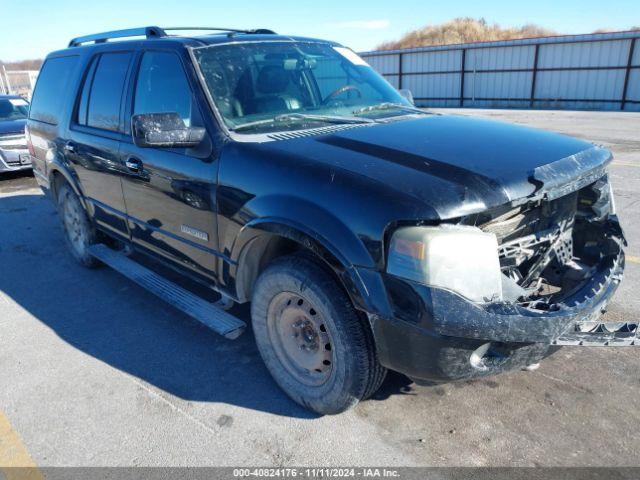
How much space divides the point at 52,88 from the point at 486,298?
481cm

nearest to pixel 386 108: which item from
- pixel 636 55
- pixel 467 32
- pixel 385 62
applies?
pixel 636 55

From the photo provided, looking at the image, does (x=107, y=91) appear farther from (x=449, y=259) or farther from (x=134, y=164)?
(x=449, y=259)

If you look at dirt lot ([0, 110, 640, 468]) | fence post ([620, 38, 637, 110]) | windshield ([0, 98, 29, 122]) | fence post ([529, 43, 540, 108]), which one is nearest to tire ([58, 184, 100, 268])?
dirt lot ([0, 110, 640, 468])

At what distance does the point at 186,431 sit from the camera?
270 cm

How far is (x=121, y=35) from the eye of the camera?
434 cm

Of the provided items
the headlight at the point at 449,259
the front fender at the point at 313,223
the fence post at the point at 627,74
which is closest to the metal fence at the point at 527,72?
the fence post at the point at 627,74

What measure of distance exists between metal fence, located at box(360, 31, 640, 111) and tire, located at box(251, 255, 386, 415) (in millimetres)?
25624

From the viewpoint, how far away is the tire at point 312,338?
7.97 feet

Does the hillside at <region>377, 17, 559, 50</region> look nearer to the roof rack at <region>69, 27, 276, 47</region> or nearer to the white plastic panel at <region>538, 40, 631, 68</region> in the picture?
the white plastic panel at <region>538, 40, 631, 68</region>

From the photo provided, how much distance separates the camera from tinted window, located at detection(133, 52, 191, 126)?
3193mm

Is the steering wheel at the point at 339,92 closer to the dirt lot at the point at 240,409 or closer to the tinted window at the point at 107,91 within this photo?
the tinted window at the point at 107,91

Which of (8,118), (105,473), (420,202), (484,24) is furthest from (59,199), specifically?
(484,24)

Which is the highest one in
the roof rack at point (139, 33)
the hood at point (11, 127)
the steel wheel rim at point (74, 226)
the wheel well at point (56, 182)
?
the roof rack at point (139, 33)

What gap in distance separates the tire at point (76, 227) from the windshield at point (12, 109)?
22.7ft
